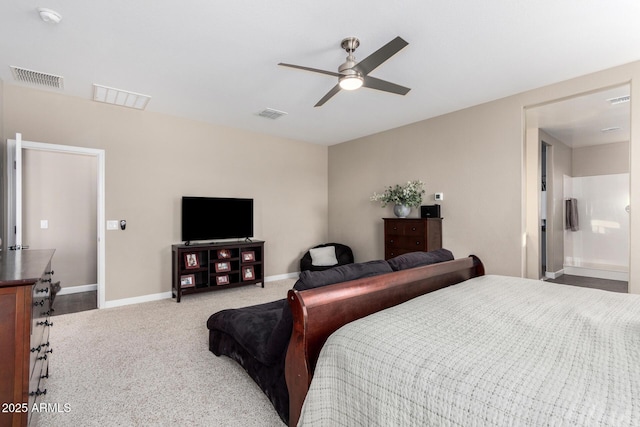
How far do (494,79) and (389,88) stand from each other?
150 cm

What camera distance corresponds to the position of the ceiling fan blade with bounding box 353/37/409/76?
212cm

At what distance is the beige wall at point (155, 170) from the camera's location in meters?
3.82

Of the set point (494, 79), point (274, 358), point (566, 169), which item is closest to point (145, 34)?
point (274, 358)

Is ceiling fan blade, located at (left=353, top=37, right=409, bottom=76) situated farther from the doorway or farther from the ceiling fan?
the doorway

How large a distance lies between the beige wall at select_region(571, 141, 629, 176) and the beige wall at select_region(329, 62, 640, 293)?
7.66ft

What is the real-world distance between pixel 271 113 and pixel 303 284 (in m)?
3.43

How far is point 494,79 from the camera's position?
343cm

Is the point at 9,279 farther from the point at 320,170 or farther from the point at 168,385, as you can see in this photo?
the point at 320,170

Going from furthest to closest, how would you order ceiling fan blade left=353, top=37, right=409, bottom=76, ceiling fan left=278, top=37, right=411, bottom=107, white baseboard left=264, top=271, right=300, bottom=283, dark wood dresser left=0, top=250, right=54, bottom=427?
white baseboard left=264, top=271, right=300, bottom=283 → ceiling fan left=278, top=37, right=411, bottom=107 → ceiling fan blade left=353, top=37, right=409, bottom=76 → dark wood dresser left=0, top=250, right=54, bottom=427

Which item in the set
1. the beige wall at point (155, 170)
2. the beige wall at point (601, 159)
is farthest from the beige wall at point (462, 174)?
the beige wall at point (601, 159)

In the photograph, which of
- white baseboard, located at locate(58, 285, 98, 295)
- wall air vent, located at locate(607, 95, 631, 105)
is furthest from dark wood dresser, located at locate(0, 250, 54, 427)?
wall air vent, located at locate(607, 95, 631, 105)

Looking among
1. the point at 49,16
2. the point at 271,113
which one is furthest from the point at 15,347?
→ the point at 271,113

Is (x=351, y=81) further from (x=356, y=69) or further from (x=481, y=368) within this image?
(x=481, y=368)

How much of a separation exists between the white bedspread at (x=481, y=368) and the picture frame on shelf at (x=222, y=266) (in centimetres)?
359
